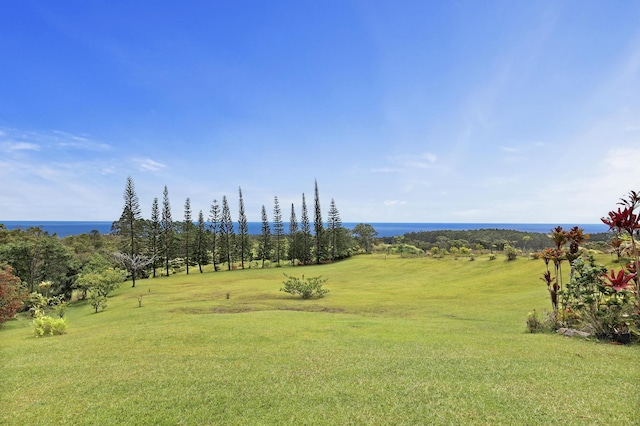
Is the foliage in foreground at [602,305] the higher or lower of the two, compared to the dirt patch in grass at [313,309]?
higher

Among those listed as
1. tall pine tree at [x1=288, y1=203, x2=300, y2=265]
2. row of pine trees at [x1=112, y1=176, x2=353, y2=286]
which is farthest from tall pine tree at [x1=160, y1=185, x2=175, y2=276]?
tall pine tree at [x1=288, y1=203, x2=300, y2=265]

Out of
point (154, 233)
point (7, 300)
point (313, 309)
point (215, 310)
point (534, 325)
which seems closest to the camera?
point (534, 325)

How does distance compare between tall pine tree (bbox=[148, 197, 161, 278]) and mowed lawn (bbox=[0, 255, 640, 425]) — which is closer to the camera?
mowed lawn (bbox=[0, 255, 640, 425])

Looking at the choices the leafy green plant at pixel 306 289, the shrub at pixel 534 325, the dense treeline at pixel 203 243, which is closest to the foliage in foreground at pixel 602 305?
the shrub at pixel 534 325

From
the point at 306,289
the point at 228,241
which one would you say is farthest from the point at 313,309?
the point at 228,241

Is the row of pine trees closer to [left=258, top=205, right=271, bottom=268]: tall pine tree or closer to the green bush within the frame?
[left=258, top=205, right=271, bottom=268]: tall pine tree

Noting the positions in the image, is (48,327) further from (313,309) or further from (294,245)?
(294,245)

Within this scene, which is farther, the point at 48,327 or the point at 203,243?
the point at 203,243

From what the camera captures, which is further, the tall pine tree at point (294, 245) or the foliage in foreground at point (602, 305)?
the tall pine tree at point (294, 245)

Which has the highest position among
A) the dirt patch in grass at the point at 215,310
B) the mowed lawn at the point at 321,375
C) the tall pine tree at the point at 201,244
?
the tall pine tree at the point at 201,244

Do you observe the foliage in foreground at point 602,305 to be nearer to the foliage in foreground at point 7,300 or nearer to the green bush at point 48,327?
the green bush at point 48,327

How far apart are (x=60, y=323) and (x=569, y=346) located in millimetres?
14217

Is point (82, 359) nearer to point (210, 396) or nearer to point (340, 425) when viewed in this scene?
point (210, 396)

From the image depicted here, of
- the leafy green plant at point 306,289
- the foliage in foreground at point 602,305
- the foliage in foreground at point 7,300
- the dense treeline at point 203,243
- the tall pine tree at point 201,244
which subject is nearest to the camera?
the foliage in foreground at point 602,305
